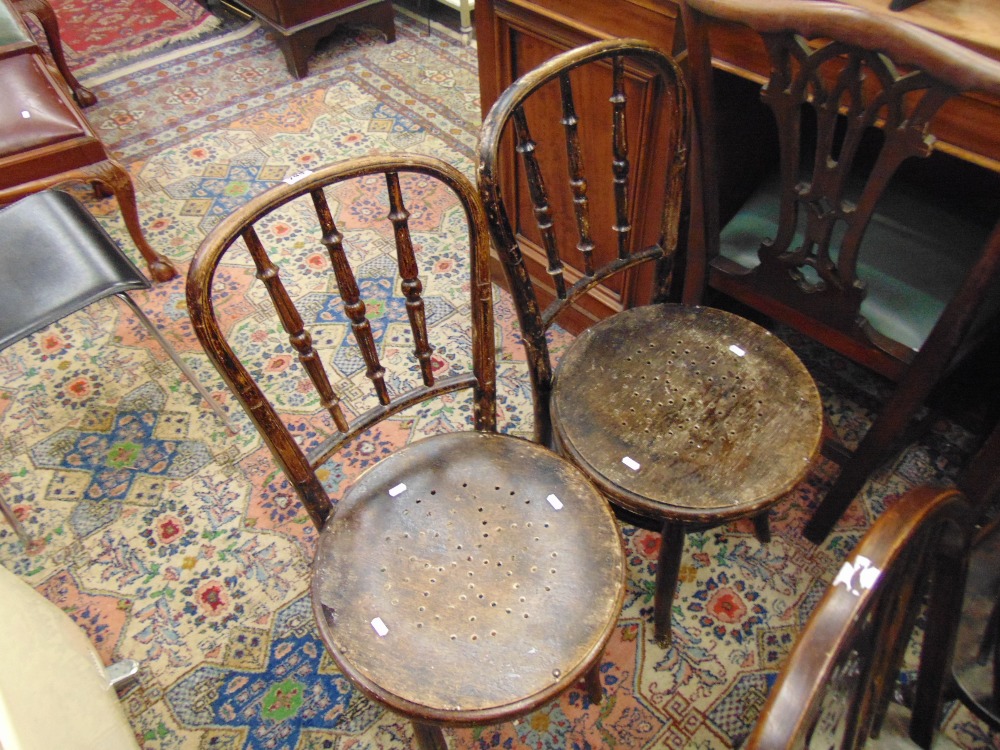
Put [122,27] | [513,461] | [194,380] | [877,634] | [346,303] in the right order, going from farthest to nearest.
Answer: [122,27] → [194,380] → [513,461] → [346,303] → [877,634]

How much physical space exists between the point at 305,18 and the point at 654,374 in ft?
8.07

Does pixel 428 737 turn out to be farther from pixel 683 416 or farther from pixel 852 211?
pixel 852 211

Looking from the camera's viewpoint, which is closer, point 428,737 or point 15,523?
point 428,737

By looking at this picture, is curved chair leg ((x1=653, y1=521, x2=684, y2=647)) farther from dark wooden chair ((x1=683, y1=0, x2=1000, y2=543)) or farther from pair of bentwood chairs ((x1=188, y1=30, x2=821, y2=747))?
dark wooden chair ((x1=683, y1=0, x2=1000, y2=543))

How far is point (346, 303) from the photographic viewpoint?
85cm

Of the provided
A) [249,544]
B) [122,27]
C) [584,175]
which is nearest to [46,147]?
[249,544]

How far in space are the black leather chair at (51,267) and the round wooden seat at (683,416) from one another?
976 mm

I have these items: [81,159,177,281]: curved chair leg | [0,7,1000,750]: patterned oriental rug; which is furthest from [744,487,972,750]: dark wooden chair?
[81,159,177,281]: curved chair leg

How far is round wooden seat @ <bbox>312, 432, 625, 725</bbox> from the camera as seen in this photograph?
2.59 ft

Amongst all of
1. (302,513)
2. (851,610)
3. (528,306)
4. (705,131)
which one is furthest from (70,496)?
(851,610)

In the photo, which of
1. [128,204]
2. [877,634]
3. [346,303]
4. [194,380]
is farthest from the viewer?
[128,204]

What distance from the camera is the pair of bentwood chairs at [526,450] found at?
790 mm

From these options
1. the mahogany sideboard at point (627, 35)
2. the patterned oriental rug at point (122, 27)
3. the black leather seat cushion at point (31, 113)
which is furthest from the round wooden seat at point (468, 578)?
the patterned oriental rug at point (122, 27)

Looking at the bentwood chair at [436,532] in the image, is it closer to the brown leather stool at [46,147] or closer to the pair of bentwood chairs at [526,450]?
the pair of bentwood chairs at [526,450]
